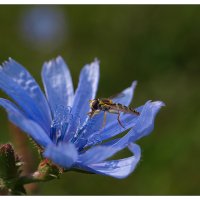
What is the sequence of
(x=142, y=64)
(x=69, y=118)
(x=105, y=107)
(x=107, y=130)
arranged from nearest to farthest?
1. (x=105, y=107)
2. (x=107, y=130)
3. (x=69, y=118)
4. (x=142, y=64)

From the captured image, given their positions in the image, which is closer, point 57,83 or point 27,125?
point 27,125

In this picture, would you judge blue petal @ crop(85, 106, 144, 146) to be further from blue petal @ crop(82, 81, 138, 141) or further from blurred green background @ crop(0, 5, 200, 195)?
blurred green background @ crop(0, 5, 200, 195)

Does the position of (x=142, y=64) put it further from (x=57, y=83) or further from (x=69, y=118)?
(x=69, y=118)

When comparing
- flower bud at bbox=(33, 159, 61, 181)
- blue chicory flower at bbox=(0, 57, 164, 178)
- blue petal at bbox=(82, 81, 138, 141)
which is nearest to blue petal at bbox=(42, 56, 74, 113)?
blue chicory flower at bbox=(0, 57, 164, 178)

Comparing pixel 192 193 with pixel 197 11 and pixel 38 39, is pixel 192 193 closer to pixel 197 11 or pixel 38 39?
pixel 197 11

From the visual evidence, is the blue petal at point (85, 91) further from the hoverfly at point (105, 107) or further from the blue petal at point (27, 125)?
the blue petal at point (27, 125)

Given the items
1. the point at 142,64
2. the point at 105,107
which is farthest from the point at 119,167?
the point at 142,64

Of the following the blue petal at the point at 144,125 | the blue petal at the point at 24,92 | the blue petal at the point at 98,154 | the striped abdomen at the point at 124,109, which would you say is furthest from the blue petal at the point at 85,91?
the blue petal at the point at 98,154

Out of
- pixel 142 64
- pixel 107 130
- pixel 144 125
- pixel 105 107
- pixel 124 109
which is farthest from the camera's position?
pixel 142 64
